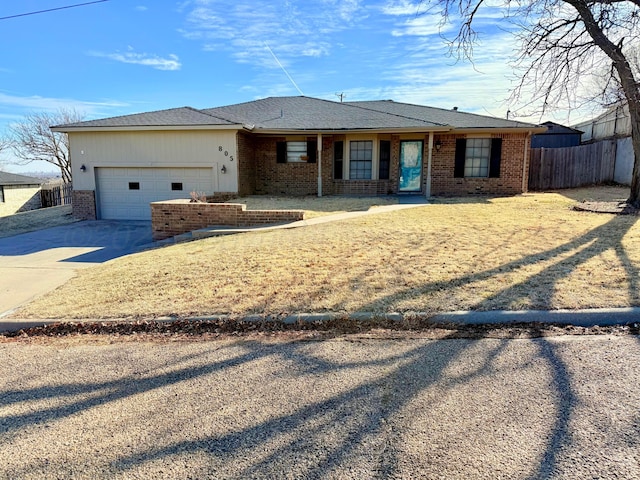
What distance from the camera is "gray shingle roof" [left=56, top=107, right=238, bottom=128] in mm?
14781

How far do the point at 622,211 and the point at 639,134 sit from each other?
231cm

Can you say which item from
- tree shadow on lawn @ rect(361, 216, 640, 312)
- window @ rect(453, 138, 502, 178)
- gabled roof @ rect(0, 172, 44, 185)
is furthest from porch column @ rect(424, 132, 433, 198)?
gabled roof @ rect(0, 172, 44, 185)

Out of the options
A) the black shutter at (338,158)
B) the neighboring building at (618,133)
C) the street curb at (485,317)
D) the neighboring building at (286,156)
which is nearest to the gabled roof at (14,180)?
the neighboring building at (286,156)

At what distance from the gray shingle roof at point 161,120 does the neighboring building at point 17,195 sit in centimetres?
1502

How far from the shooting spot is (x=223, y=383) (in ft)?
10.8

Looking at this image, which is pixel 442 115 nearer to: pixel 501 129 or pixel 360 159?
pixel 501 129

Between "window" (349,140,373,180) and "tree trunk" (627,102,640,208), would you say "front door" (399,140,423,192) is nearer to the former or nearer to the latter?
"window" (349,140,373,180)

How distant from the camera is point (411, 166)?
1678cm

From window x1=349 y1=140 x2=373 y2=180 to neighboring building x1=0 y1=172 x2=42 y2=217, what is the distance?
22239 millimetres

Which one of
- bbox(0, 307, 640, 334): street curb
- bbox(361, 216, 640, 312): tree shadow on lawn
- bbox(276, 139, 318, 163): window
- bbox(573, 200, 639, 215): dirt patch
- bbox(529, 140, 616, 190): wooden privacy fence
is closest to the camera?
bbox(0, 307, 640, 334): street curb

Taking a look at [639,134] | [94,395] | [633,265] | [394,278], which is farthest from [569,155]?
[94,395]

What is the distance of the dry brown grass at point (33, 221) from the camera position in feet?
48.1

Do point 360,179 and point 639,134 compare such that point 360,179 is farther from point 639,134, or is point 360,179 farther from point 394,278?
point 394,278

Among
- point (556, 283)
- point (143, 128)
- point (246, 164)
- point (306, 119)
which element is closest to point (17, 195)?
point (143, 128)
